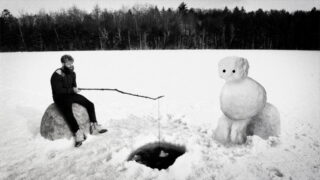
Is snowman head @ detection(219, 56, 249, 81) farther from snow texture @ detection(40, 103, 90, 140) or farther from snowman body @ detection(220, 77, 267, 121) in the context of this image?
snow texture @ detection(40, 103, 90, 140)

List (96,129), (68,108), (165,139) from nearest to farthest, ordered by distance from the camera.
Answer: (68,108)
(165,139)
(96,129)

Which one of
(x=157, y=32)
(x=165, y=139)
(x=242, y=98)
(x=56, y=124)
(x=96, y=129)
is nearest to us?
(x=242, y=98)

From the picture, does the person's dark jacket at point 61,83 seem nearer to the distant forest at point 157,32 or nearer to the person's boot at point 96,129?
the person's boot at point 96,129

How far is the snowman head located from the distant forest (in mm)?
36641

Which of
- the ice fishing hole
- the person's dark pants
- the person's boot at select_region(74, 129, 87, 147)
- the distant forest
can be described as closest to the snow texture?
the person's dark pants

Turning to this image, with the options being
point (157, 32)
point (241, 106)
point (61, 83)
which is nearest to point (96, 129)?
point (61, 83)

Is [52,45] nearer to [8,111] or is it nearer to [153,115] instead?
[8,111]

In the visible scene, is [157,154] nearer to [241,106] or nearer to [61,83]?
[241,106]

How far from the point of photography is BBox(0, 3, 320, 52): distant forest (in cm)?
4094

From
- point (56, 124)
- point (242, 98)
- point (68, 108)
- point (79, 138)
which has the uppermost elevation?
point (242, 98)

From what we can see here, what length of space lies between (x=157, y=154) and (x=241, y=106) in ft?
6.80

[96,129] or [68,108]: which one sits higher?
[68,108]

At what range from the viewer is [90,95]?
29.5ft

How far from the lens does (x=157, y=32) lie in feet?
140
